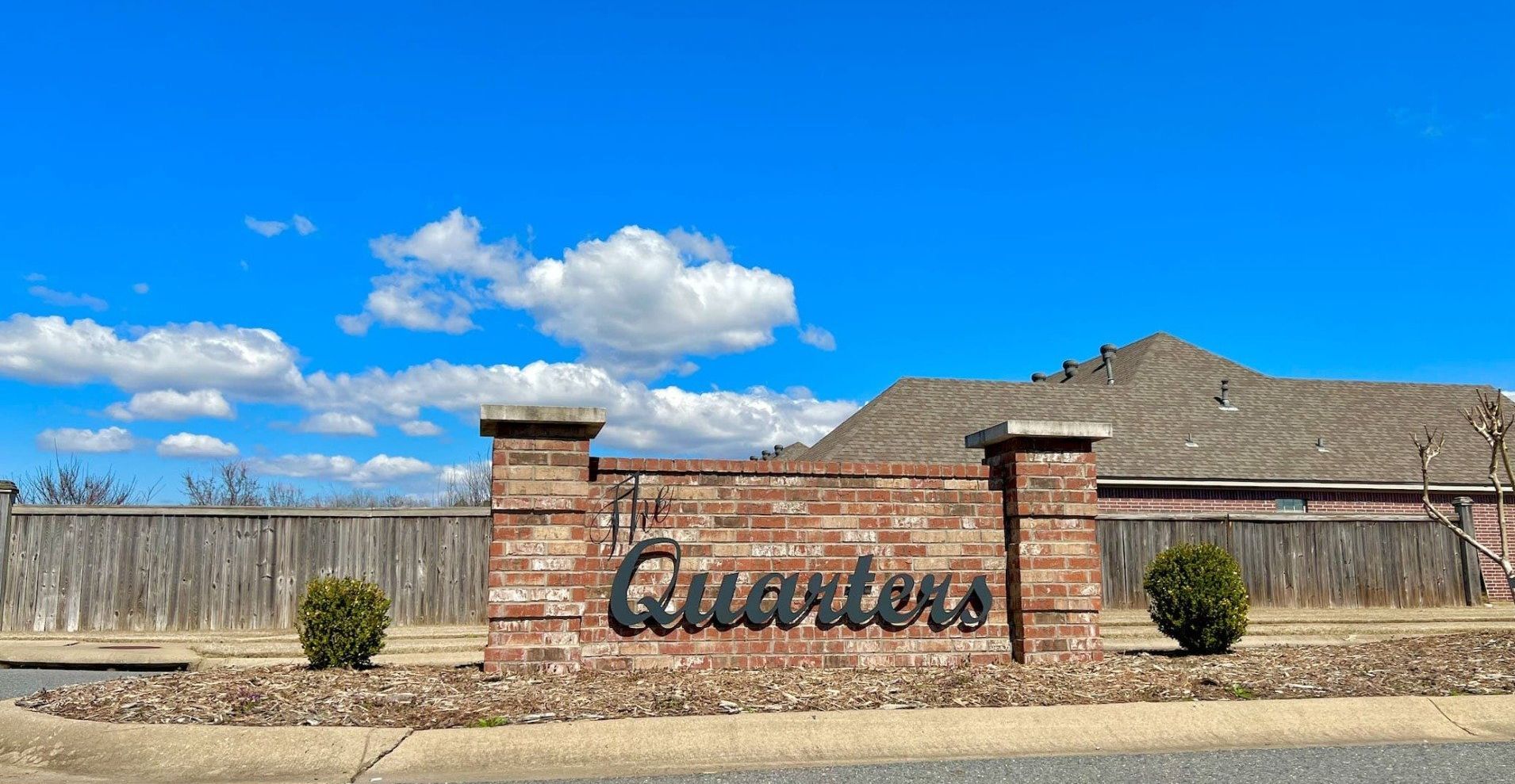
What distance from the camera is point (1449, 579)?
1847 centimetres

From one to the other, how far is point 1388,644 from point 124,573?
47.2 ft

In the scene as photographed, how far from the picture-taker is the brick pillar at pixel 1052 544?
8234 millimetres

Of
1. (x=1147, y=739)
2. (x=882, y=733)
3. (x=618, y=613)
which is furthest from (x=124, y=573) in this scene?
(x=1147, y=739)

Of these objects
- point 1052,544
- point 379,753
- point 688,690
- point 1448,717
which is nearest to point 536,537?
point 688,690

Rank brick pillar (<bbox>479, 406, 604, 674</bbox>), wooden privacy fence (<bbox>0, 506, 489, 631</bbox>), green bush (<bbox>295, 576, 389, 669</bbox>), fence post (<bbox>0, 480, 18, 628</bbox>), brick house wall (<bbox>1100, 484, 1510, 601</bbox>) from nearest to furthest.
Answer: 1. brick pillar (<bbox>479, 406, 604, 674</bbox>)
2. green bush (<bbox>295, 576, 389, 669</bbox>)
3. fence post (<bbox>0, 480, 18, 628</bbox>)
4. wooden privacy fence (<bbox>0, 506, 489, 631</bbox>)
5. brick house wall (<bbox>1100, 484, 1510, 601</bbox>)

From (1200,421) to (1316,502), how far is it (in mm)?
2848

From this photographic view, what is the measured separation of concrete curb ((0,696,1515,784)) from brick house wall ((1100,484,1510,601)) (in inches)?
554

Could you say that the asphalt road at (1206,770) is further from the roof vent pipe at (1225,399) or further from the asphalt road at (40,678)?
the roof vent pipe at (1225,399)

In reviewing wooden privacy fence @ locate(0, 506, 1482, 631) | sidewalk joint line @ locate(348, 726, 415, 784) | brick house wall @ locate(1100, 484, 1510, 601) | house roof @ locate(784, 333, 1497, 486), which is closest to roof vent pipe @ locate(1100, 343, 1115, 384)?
house roof @ locate(784, 333, 1497, 486)

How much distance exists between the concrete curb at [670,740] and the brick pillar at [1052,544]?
1.50 meters

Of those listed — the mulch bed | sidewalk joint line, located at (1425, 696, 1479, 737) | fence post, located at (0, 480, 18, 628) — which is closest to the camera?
the mulch bed

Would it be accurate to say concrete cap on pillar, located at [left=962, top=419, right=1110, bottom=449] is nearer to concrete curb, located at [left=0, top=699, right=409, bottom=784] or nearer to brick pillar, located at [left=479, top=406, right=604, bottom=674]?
brick pillar, located at [left=479, top=406, right=604, bottom=674]

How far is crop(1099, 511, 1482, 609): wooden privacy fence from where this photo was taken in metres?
17.4

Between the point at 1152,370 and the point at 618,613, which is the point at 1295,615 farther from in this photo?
the point at 618,613
